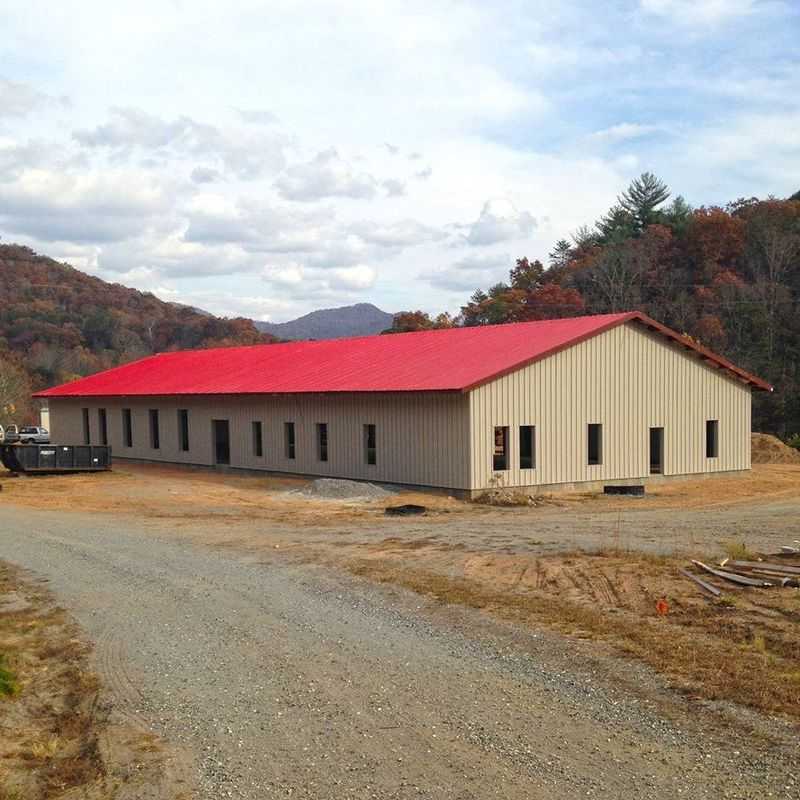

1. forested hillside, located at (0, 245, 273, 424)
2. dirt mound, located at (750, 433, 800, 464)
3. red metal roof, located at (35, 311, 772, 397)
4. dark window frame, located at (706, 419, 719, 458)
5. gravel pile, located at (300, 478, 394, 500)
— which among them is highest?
forested hillside, located at (0, 245, 273, 424)

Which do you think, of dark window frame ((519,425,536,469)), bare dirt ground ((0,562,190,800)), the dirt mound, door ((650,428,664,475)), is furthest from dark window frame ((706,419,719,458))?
bare dirt ground ((0,562,190,800))

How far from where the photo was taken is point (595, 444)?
28.5 metres

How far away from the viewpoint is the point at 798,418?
50281 mm

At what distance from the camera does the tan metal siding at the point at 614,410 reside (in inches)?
1024

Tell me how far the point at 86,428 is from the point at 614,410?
86.7ft

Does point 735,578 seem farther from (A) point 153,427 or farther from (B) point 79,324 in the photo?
(B) point 79,324

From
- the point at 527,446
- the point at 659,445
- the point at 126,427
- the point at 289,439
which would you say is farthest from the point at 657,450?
the point at 126,427

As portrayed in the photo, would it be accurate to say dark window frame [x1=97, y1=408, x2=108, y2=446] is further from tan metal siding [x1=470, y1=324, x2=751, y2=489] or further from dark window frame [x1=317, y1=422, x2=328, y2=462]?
tan metal siding [x1=470, y1=324, x2=751, y2=489]

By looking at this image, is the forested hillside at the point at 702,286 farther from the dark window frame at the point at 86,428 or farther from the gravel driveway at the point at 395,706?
the gravel driveway at the point at 395,706

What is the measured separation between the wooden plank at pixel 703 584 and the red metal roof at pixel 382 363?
41.2 ft

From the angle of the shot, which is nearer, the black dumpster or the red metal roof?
the red metal roof

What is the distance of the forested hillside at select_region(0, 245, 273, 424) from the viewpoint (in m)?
92.2

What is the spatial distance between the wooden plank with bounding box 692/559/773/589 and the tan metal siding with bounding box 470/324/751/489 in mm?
12843

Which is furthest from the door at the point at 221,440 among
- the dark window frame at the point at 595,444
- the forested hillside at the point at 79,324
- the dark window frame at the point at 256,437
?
the forested hillside at the point at 79,324
